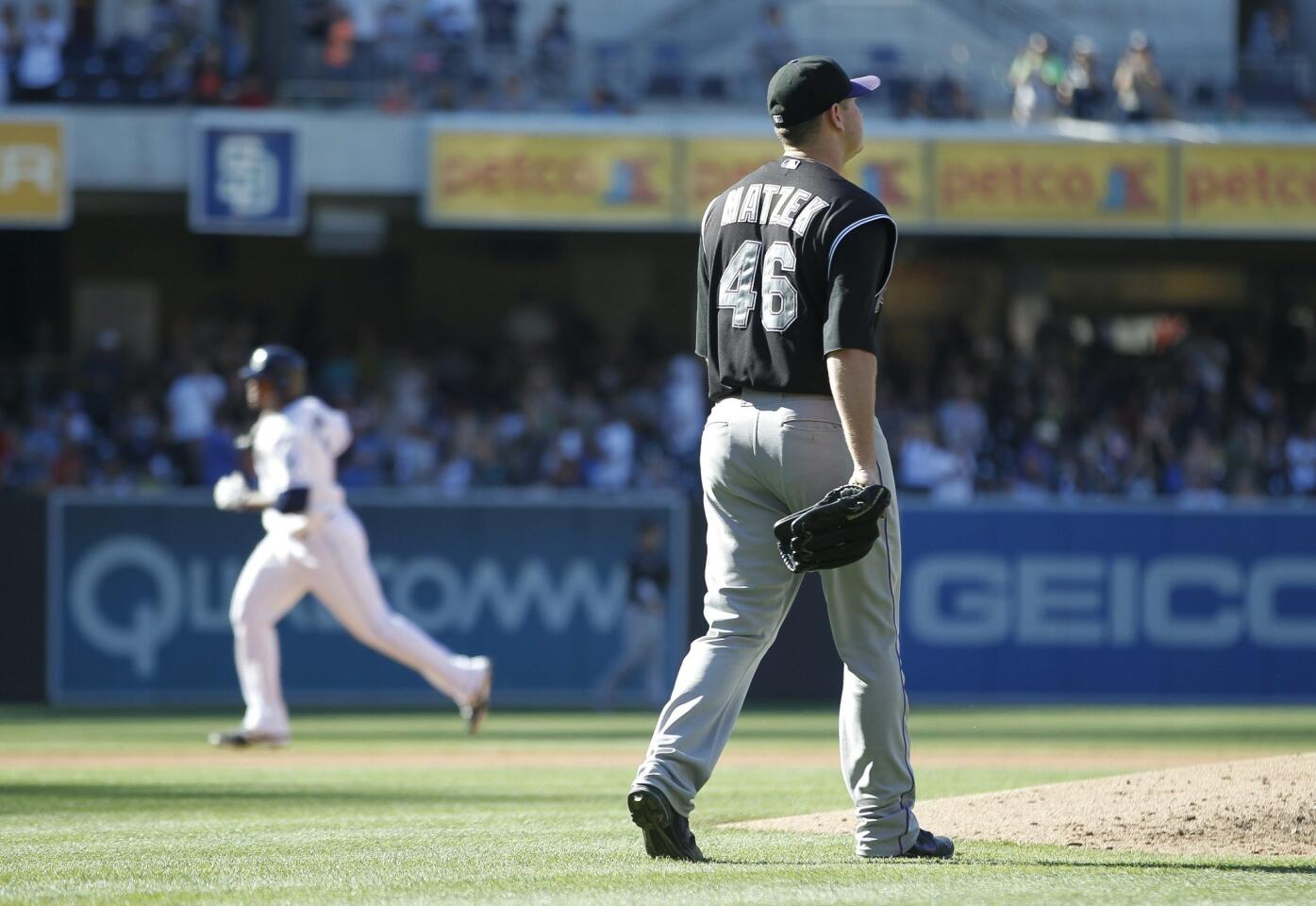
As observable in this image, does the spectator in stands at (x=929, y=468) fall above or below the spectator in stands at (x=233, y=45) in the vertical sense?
below

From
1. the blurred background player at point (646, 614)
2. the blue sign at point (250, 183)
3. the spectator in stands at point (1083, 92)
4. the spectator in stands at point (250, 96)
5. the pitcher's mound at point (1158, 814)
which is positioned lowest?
the blurred background player at point (646, 614)

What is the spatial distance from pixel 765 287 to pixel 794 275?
100mm

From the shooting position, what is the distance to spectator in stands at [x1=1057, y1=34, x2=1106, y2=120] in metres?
22.0

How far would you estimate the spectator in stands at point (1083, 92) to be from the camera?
22.0 m

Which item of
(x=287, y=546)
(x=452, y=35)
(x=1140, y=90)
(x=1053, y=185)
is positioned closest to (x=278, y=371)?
(x=287, y=546)

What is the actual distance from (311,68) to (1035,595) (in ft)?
35.6

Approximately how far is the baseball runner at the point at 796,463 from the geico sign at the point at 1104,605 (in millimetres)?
11171

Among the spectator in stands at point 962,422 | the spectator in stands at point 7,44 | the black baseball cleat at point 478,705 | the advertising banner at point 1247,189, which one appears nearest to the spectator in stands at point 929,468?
the spectator in stands at point 962,422

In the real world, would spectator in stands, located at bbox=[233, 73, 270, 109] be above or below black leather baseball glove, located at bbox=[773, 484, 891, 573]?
above

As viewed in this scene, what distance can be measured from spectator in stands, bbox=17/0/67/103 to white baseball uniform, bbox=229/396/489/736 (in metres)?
12.1

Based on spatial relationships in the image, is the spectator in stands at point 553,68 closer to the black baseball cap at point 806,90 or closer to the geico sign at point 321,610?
the geico sign at point 321,610

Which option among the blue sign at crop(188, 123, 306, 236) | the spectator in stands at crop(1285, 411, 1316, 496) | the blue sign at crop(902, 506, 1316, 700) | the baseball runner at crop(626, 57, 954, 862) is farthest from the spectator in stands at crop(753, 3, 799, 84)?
the baseball runner at crop(626, 57, 954, 862)

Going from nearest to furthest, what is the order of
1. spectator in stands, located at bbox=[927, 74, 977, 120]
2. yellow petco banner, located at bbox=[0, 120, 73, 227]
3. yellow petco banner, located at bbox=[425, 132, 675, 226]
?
yellow petco banner, located at bbox=[0, 120, 73, 227] → yellow petco banner, located at bbox=[425, 132, 675, 226] → spectator in stands, located at bbox=[927, 74, 977, 120]

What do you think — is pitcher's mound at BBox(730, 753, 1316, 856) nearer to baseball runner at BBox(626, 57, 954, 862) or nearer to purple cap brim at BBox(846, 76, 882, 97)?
baseball runner at BBox(626, 57, 954, 862)
